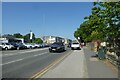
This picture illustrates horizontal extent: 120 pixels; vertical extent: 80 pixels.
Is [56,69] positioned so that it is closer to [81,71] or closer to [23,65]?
[81,71]

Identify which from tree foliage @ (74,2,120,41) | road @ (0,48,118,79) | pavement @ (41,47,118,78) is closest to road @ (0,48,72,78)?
road @ (0,48,118,79)

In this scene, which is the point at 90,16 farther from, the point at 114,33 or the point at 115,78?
the point at 115,78

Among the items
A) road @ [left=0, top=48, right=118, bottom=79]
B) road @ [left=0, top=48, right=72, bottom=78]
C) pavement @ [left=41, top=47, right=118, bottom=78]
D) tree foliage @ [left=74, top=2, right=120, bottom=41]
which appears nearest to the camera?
pavement @ [left=41, top=47, right=118, bottom=78]

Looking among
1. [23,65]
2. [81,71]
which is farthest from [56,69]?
[23,65]

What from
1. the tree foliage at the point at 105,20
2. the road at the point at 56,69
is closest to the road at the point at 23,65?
the road at the point at 56,69

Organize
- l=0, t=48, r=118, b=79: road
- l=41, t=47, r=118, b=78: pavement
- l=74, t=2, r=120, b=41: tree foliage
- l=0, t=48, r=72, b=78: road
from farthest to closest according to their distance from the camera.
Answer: l=74, t=2, r=120, b=41: tree foliage → l=0, t=48, r=72, b=78: road → l=0, t=48, r=118, b=79: road → l=41, t=47, r=118, b=78: pavement

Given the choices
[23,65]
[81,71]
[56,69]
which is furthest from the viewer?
[23,65]

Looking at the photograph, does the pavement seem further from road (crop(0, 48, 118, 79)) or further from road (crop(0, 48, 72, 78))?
road (crop(0, 48, 72, 78))

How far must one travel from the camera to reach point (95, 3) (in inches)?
1099

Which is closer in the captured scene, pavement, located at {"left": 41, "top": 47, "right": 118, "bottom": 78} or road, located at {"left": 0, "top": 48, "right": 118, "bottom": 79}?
pavement, located at {"left": 41, "top": 47, "right": 118, "bottom": 78}

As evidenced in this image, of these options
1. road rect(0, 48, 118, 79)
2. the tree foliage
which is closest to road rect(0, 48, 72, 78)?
road rect(0, 48, 118, 79)

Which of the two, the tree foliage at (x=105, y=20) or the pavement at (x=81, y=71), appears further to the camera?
the tree foliage at (x=105, y=20)

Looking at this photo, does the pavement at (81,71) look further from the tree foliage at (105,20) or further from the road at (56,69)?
the tree foliage at (105,20)

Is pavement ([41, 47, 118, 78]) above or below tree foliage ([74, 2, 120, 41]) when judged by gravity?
below
